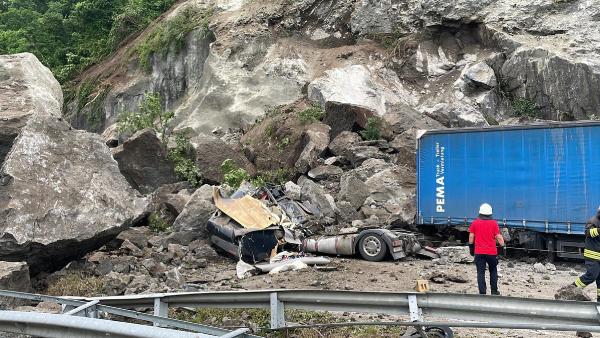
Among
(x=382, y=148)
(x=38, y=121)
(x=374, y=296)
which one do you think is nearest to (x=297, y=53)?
(x=382, y=148)

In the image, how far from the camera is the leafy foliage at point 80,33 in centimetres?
Answer: 3138

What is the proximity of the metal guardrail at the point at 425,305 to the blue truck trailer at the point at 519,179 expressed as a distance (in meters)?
8.27

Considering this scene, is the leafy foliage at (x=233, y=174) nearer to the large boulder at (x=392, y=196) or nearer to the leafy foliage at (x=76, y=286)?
the large boulder at (x=392, y=196)

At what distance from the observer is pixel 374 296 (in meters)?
4.09

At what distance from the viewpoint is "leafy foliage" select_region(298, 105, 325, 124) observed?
66.6 feet

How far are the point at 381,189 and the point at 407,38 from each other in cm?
1119

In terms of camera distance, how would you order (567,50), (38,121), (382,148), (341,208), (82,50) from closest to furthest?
(38,121)
(341,208)
(382,148)
(567,50)
(82,50)

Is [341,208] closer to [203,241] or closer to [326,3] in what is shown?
[203,241]

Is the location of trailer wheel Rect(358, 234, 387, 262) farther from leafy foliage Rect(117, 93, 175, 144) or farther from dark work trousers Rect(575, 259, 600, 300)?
leafy foliage Rect(117, 93, 175, 144)

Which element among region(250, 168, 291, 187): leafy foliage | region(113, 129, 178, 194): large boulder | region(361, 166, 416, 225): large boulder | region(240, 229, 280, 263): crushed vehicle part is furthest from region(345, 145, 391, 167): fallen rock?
region(240, 229, 280, 263): crushed vehicle part

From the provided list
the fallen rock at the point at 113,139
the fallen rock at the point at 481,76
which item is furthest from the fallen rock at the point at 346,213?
the fallen rock at the point at 113,139

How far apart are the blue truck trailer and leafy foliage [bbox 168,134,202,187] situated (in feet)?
24.9

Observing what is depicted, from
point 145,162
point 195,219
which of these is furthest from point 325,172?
point 195,219

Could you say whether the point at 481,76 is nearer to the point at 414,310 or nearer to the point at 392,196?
the point at 392,196
